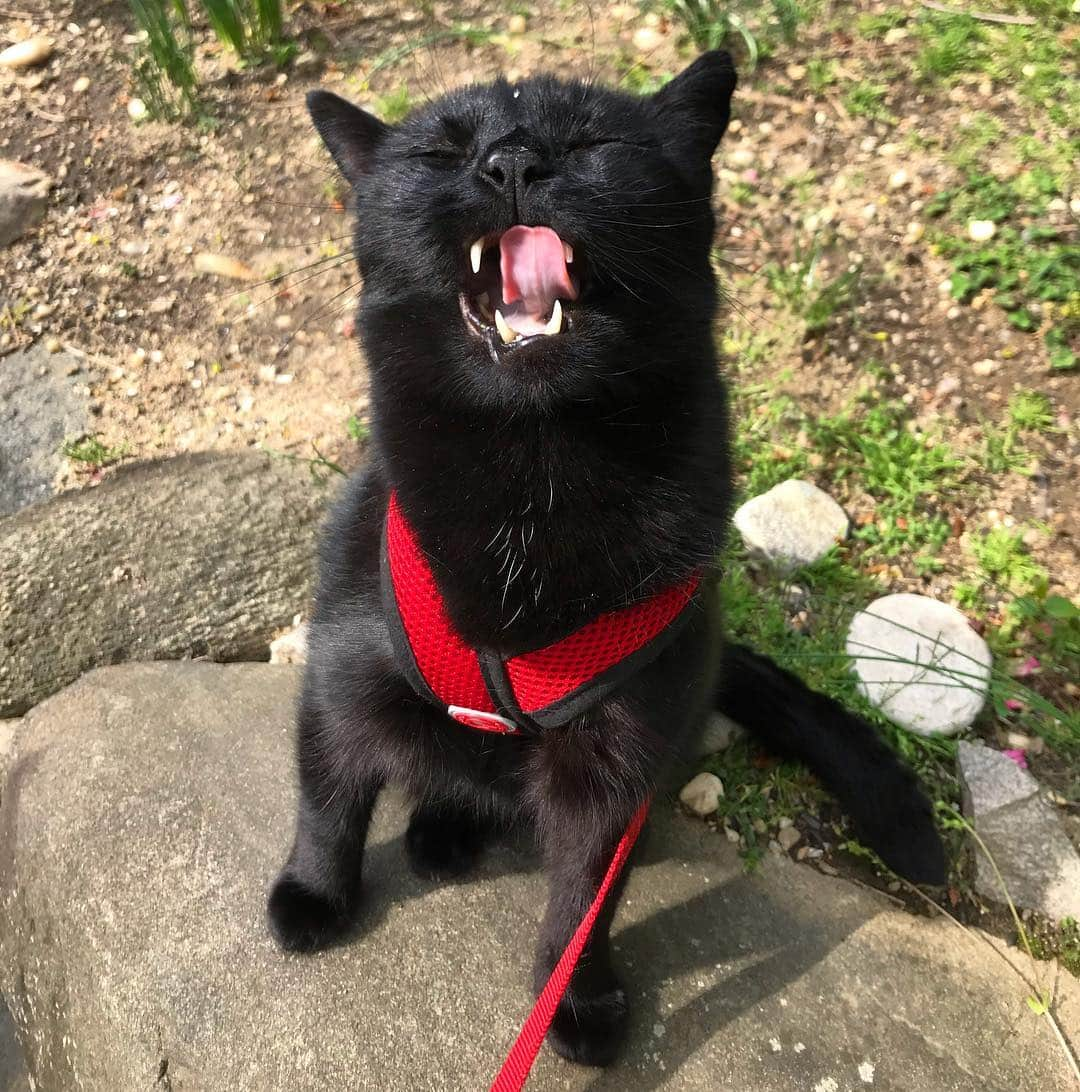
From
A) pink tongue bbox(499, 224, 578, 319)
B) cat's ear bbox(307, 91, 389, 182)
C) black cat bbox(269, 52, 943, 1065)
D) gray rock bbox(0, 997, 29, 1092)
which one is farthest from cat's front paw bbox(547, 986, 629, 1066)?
cat's ear bbox(307, 91, 389, 182)

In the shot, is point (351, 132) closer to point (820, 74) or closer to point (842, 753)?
point (842, 753)

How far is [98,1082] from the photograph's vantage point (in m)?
1.34

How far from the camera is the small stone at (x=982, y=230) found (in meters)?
2.61

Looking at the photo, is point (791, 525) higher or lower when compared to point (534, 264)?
lower

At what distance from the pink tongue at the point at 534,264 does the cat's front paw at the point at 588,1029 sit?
1.02 m

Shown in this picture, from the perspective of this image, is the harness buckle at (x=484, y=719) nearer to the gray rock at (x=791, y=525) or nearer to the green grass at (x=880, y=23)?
the gray rock at (x=791, y=525)

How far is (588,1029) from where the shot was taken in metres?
1.36

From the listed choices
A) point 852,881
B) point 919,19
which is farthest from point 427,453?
point 919,19

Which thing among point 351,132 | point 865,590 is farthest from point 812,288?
point 351,132

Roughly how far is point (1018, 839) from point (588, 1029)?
90 cm

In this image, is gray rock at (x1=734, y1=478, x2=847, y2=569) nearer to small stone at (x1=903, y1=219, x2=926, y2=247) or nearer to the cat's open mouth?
small stone at (x1=903, y1=219, x2=926, y2=247)

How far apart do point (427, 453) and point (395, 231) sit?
26cm

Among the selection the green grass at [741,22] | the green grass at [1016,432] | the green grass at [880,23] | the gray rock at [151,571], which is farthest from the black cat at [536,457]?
the green grass at [880,23]

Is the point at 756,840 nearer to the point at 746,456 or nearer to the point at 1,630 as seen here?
the point at 746,456
